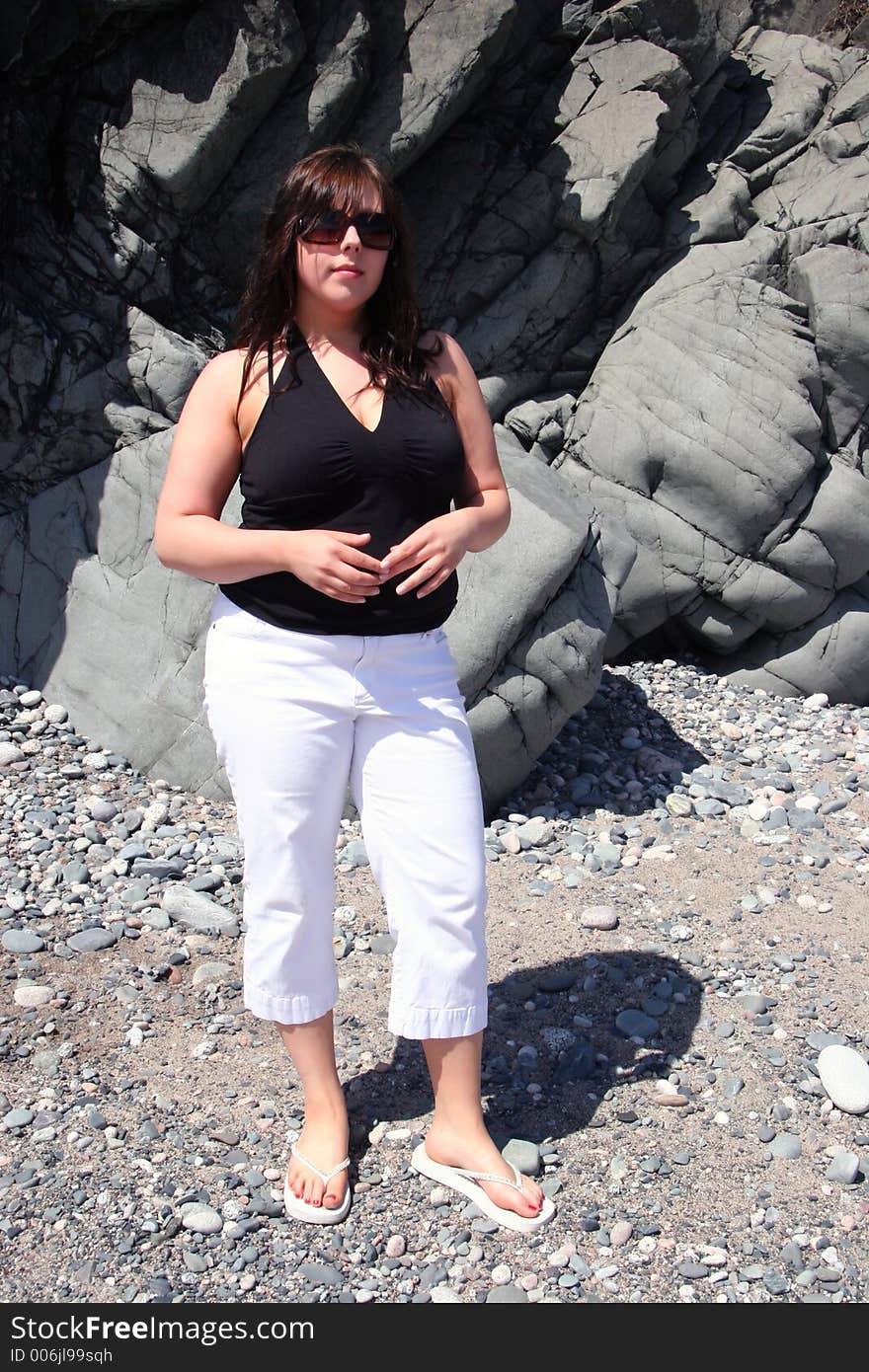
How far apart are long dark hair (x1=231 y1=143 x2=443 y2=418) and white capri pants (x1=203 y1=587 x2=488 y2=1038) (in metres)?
0.68

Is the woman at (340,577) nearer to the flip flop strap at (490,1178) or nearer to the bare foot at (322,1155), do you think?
the flip flop strap at (490,1178)

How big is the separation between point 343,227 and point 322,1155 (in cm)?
255

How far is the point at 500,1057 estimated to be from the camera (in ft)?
13.6

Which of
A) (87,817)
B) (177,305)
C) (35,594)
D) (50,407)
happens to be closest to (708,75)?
(177,305)

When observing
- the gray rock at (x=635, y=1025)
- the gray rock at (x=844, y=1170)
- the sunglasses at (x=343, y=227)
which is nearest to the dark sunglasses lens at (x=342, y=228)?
the sunglasses at (x=343, y=227)

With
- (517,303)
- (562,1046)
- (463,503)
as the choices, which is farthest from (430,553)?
(517,303)

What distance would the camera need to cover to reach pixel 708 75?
30.9 feet

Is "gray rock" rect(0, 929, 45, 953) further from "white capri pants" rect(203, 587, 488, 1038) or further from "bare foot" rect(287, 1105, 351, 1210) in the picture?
"white capri pants" rect(203, 587, 488, 1038)

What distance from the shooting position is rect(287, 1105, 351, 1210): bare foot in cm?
336

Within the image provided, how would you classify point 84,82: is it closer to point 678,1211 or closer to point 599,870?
point 599,870

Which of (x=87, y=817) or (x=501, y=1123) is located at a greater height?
(x=501, y=1123)

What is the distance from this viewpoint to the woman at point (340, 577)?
2938 mm

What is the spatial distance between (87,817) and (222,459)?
3613mm

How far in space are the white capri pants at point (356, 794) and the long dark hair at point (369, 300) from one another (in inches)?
26.8
